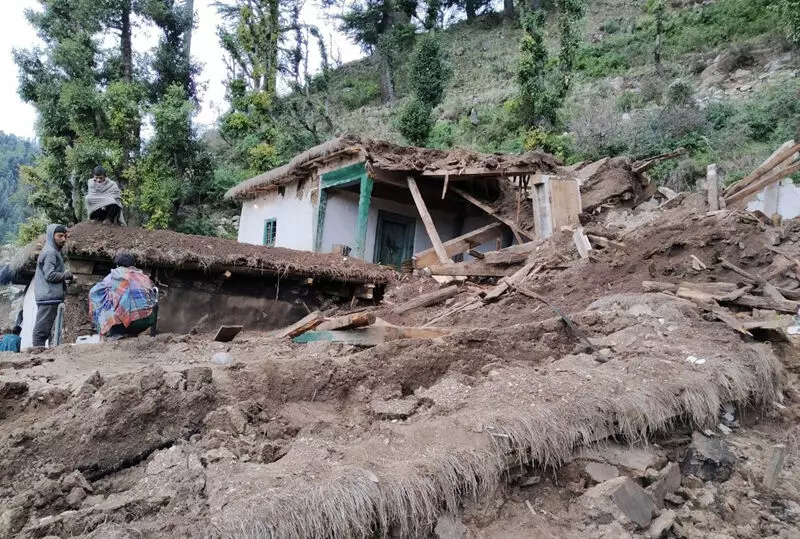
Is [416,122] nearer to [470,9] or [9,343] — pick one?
[9,343]

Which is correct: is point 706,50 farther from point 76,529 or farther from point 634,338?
point 76,529

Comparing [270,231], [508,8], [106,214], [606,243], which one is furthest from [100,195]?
[508,8]

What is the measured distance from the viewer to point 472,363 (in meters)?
4.79

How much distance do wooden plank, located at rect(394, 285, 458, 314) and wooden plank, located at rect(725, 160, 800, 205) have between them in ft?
16.4

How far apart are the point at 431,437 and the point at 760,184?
26.9 ft

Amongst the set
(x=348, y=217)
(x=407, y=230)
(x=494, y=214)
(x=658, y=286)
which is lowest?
(x=658, y=286)

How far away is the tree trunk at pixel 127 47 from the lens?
2009 cm

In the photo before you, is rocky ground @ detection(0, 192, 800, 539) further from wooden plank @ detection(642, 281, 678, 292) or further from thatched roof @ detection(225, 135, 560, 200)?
thatched roof @ detection(225, 135, 560, 200)

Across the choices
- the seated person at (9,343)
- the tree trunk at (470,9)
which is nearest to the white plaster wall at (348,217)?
the seated person at (9,343)

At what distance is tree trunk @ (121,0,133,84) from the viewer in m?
20.1

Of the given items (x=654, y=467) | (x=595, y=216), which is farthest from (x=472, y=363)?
(x=595, y=216)

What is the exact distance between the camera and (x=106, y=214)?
28.4 feet

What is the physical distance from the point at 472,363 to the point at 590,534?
70.1 inches

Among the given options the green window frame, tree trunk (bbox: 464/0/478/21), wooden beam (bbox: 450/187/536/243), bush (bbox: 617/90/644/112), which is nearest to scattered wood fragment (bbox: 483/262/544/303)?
wooden beam (bbox: 450/187/536/243)
